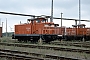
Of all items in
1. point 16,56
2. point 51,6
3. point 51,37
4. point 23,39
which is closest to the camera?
point 16,56

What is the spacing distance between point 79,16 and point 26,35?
613 inches

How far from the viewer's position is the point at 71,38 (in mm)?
26547

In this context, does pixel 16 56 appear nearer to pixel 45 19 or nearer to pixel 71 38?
pixel 45 19

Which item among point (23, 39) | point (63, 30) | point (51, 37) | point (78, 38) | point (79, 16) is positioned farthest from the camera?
point (79, 16)

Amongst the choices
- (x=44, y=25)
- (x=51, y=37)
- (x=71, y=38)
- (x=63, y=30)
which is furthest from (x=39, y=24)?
(x=71, y=38)

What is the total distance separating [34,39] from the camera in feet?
69.7

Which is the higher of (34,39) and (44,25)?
(44,25)

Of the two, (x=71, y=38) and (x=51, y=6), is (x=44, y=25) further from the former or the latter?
(x=51, y=6)

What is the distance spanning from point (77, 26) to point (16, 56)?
19180mm

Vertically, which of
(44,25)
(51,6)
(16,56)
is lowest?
(16,56)

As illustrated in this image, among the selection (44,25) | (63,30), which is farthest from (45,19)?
(63,30)

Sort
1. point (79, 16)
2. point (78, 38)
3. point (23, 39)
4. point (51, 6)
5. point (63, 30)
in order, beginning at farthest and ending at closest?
point (79, 16) → point (51, 6) → point (78, 38) → point (63, 30) → point (23, 39)

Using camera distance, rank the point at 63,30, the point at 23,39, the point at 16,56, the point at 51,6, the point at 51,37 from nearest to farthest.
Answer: the point at 16,56
the point at 51,37
the point at 23,39
the point at 63,30
the point at 51,6

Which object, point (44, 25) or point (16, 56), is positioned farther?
point (44, 25)
